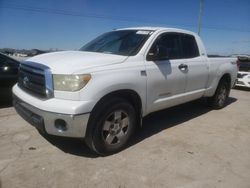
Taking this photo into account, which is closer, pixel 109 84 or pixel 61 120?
pixel 61 120

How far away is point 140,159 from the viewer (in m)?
3.54

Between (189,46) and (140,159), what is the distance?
2764mm

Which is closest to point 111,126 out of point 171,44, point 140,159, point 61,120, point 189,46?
point 140,159

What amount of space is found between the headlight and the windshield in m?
1.05

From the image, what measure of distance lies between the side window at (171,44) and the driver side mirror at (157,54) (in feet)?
0.30

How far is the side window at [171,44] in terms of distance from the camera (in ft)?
14.2

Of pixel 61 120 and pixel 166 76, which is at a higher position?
pixel 166 76

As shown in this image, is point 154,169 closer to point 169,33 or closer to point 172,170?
point 172,170

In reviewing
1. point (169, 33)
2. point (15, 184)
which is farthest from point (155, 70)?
point (15, 184)

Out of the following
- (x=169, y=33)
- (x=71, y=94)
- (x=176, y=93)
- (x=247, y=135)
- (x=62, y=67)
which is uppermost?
(x=169, y=33)

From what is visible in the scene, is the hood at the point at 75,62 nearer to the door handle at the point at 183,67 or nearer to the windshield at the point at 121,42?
the windshield at the point at 121,42

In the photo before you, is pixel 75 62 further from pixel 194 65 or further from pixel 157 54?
pixel 194 65

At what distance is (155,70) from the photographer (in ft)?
13.2

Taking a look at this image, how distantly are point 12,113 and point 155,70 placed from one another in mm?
3321
